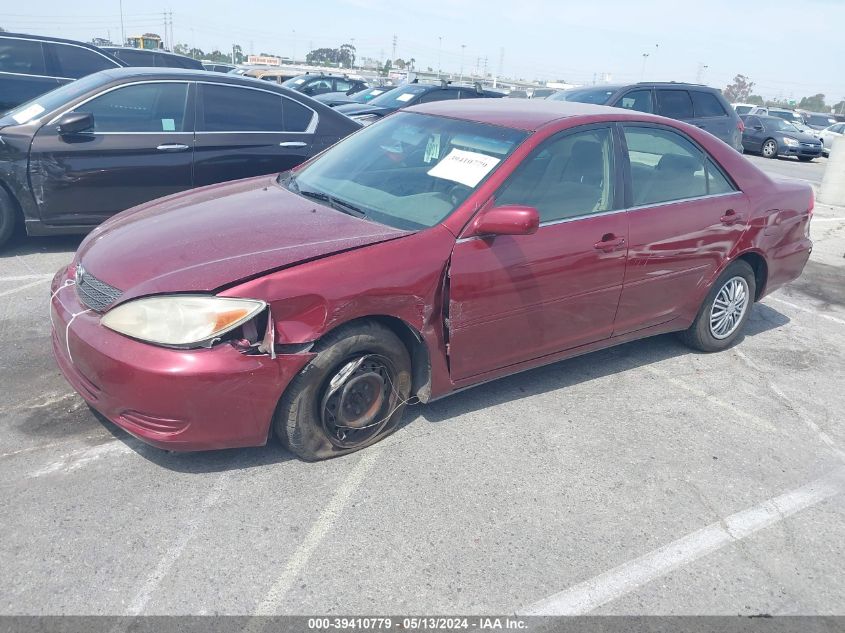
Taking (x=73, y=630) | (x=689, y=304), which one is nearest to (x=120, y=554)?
(x=73, y=630)

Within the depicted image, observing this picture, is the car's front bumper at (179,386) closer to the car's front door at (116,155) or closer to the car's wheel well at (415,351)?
the car's wheel well at (415,351)

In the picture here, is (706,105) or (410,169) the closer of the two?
(410,169)

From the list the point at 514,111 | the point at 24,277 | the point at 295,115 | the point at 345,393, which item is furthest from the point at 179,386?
the point at 295,115

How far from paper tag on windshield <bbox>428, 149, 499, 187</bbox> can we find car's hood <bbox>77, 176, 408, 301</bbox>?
549 millimetres

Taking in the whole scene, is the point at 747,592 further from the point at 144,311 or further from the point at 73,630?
the point at 144,311

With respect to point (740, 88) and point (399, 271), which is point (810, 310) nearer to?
point (399, 271)

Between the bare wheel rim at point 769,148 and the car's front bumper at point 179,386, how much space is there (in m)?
23.3

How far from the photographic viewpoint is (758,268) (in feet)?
17.1

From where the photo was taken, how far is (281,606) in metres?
2.52

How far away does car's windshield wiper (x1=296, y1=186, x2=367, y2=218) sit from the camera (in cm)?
372

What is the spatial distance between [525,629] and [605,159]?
2.74 meters

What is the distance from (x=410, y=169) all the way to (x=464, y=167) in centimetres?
36

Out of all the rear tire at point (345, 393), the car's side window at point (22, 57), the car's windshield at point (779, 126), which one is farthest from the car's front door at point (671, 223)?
the car's windshield at point (779, 126)

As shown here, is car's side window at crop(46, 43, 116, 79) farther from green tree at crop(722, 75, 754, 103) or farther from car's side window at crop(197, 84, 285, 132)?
green tree at crop(722, 75, 754, 103)
